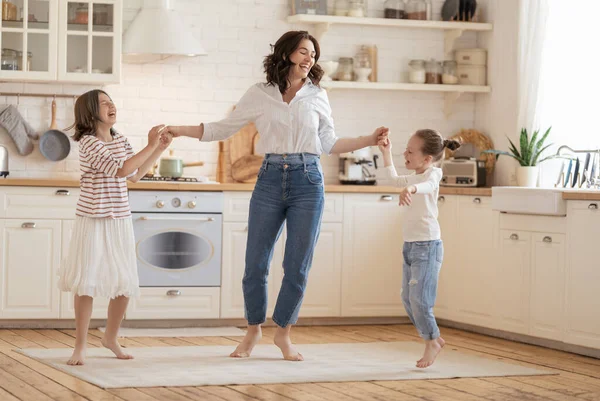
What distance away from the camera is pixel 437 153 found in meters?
4.27

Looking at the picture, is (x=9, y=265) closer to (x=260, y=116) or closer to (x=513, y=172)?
(x=260, y=116)

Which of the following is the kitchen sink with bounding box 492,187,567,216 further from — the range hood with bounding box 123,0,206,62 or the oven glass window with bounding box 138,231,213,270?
the range hood with bounding box 123,0,206,62

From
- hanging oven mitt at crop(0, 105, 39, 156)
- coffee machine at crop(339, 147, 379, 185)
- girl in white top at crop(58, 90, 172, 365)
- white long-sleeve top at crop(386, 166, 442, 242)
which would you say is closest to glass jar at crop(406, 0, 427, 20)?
coffee machine at crop(339, 147, 379, 185)

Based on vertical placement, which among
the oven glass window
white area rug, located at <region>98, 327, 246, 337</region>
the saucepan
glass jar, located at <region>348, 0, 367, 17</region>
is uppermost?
glass jar, located at <region>348, 0, 367, 17</region>

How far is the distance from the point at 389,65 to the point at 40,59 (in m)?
2.24

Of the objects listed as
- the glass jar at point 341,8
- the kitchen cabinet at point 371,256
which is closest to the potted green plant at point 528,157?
the kitchen cabinet at point 371,256

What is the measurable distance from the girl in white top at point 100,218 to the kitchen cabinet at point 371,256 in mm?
1870

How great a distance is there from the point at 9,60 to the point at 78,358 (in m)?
2.14

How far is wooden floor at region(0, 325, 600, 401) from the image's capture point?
3.59 meters

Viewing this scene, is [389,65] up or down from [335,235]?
up

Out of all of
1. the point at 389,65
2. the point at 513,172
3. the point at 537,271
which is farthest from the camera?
the point at 389,65

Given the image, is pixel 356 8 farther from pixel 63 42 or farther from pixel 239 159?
pixel 63 42

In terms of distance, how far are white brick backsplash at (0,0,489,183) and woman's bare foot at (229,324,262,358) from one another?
6.14 feet

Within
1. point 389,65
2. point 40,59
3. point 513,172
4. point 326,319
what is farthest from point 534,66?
point 40,59
